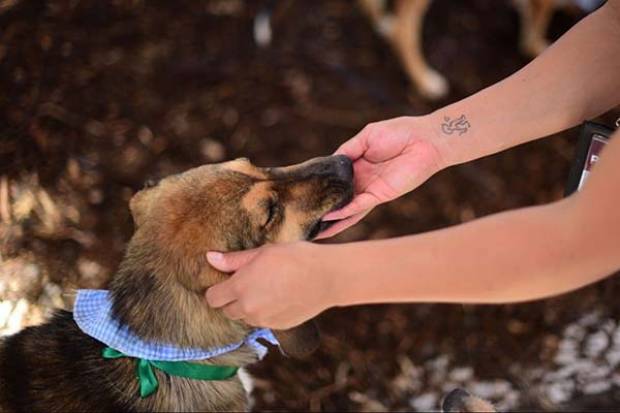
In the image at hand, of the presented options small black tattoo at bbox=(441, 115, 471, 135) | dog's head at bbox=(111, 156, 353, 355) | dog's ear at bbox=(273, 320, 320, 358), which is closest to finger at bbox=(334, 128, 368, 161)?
dog's head at bbox=(111, 156, 353, 355)

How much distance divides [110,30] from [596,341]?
240cm

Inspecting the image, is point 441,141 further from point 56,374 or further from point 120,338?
point 56,374

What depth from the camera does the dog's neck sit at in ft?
5.89

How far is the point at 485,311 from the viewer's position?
3.13 m

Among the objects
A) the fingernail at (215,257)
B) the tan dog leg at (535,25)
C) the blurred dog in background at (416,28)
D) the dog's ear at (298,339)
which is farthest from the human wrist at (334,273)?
the tan dog leg at (535,25)

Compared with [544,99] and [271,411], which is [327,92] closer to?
[271,411]

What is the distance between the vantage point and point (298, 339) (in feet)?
6.24

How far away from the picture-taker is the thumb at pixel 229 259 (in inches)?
66.7

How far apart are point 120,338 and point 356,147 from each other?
0.80m

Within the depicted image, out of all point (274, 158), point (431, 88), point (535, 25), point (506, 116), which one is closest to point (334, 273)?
point (506, 116)

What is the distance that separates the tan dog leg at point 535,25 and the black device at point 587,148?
1.79m

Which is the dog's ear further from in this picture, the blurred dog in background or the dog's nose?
→ the blurred dog in background

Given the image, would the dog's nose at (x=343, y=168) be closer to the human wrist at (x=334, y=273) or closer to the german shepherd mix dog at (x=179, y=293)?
the german shepherd mix dog at (x=179, y=293)

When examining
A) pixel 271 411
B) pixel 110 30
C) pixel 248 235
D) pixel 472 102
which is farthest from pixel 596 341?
pixel 110 30
